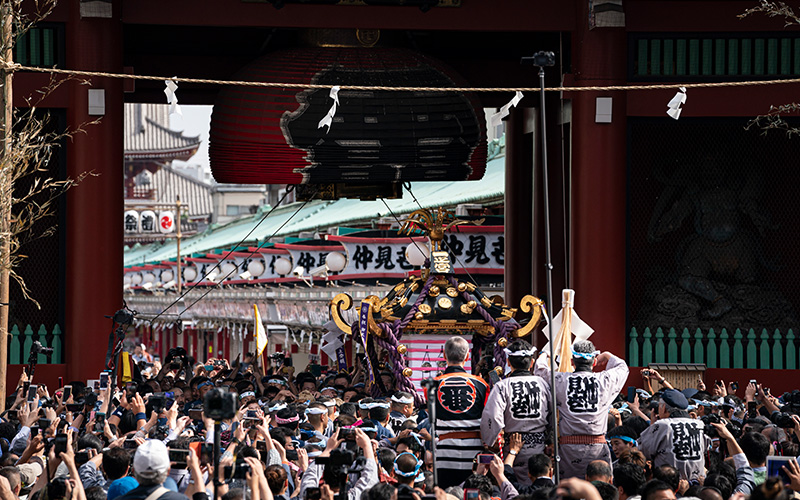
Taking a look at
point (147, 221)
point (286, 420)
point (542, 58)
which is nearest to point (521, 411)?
point (286, 420)

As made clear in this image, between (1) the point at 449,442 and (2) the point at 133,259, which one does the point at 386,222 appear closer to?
(1) the point at 449,442

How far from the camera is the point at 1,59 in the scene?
45.3ft

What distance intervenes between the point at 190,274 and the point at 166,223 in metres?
28.0

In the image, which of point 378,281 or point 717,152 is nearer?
point 717,152

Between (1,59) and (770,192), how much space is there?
39.4 ft

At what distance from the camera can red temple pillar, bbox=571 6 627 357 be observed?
18922 millimetres

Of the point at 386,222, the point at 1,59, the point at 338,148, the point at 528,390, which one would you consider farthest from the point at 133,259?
the point at 528,390

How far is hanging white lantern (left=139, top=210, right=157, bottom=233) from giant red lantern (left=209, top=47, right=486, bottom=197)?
59.3m

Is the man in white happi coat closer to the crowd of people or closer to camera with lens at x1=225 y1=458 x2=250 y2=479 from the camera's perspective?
the crowd of people

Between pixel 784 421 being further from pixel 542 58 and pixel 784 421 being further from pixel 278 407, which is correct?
pixel 278 407

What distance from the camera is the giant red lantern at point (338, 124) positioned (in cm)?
1981

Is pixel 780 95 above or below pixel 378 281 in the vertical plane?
above

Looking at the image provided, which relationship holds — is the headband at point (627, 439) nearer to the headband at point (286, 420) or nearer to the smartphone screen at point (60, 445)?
the headband at point (286, 420)

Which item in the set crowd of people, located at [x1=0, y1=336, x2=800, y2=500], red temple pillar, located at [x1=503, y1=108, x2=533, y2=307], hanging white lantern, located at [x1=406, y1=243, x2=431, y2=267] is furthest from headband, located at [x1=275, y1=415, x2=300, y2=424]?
red temple pillar, located at [x1=503, y1=108, x2=533, y2=307]
